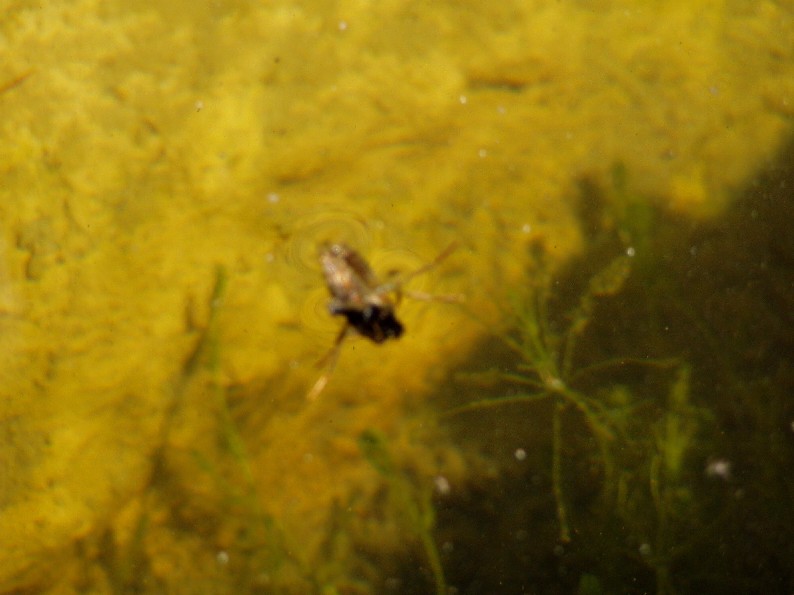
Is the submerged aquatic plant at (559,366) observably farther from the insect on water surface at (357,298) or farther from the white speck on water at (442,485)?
the insect on water surface at (357,298)

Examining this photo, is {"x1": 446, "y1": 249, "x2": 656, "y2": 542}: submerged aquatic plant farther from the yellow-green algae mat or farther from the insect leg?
the insect leg

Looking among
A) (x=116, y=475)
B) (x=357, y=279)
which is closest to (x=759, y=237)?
(x=357, y=279)

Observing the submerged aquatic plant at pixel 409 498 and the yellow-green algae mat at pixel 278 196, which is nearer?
the submerged aquatic plant at pixel 409 498

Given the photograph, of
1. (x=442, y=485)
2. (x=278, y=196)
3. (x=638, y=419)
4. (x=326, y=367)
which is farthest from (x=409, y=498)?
(x=278, y=196)

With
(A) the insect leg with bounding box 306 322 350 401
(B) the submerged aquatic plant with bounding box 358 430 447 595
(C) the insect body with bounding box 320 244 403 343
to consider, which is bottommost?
(B) the submerged aquatic plant with bounding box 358 430 447 595

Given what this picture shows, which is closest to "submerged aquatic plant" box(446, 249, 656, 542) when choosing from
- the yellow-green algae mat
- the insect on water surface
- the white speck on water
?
the yellow-green algae mat

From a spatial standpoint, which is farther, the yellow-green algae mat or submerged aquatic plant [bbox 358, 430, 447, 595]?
the yellow-green algae mat

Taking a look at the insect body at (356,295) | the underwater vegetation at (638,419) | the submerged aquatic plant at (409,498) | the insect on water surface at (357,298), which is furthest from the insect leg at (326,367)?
the underwater vegetation at (638,419)
